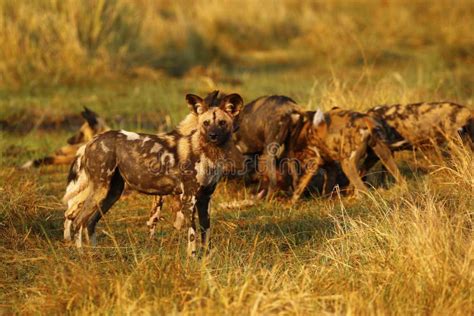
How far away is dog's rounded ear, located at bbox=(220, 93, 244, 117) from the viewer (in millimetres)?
4648

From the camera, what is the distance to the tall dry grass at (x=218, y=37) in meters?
10.9

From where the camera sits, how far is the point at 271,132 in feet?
21.0

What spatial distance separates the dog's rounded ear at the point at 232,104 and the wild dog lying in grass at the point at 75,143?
9.86 ft

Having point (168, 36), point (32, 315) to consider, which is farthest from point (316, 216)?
point (168, 36)

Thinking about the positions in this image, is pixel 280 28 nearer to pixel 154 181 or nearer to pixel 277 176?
pixel 277 176

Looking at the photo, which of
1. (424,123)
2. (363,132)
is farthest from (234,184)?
(424,123)

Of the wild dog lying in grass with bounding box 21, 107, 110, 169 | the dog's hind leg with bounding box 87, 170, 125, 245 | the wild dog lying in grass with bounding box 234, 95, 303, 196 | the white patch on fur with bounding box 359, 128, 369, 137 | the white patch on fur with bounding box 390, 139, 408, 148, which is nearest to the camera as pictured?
the dog's hind leg with bounding box 87, 170, 125, 245

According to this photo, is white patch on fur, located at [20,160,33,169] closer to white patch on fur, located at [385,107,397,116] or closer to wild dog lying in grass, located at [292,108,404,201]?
wild dog lying in grass, located at [292,108,404,201]

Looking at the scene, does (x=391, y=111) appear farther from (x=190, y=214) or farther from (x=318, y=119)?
(x=190, y=214)

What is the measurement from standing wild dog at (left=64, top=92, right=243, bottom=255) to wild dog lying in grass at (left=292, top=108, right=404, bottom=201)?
1.66 m

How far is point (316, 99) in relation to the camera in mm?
7867

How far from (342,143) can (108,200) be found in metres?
2.10

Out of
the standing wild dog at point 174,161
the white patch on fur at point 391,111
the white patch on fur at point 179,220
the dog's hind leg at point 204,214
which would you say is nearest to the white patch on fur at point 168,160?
the standing wild dog at point 174,161

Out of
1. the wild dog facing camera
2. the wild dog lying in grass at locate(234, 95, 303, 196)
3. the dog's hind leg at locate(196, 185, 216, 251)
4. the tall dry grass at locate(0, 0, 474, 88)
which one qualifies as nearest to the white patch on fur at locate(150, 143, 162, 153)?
the wild dog facing camera
